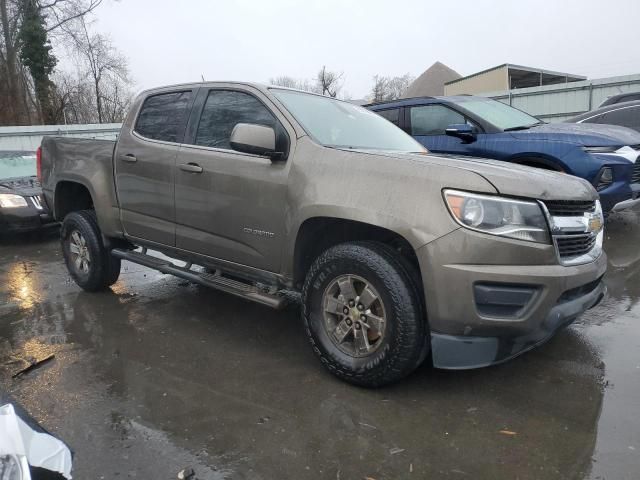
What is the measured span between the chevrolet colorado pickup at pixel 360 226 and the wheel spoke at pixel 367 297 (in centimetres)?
1

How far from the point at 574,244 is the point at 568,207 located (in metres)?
0.21

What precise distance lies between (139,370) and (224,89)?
216 centimetres

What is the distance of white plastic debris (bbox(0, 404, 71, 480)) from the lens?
4.65ft

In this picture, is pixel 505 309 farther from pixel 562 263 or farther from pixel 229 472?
pixel 229 472

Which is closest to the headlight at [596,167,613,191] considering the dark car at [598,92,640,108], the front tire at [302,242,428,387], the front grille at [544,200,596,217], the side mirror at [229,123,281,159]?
the front grille at [544,200,596,217]

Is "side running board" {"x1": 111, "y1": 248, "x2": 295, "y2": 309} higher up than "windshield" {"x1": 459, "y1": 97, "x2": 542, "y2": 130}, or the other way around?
"windshield" {"x1": 459, "y1": 97, "x2": 542, "y2": 130}

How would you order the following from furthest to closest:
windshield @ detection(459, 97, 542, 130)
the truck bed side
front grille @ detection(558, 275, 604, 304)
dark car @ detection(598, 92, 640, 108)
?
1. dark car @ detection(598, 92, 640, 108)
2. windshield @ detection(459, 97, 542, 130)
3. the truck bed side
4. front grille @ detection(558, 275, 604, 304)

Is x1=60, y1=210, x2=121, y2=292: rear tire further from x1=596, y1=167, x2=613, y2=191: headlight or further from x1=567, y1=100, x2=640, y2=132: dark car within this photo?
x1=567, y1=100, x2=640, y2=132: dark car

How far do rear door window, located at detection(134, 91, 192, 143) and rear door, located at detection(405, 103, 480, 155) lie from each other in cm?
343

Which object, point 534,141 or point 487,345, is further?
point 534,141

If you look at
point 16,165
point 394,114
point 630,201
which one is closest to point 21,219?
point 16,165

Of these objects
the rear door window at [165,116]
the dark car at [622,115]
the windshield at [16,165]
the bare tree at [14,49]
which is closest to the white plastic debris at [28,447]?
the rear door window at [165,116]

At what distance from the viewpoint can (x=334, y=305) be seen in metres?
3.04

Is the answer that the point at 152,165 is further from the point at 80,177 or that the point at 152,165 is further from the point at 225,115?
the point at 80,177
